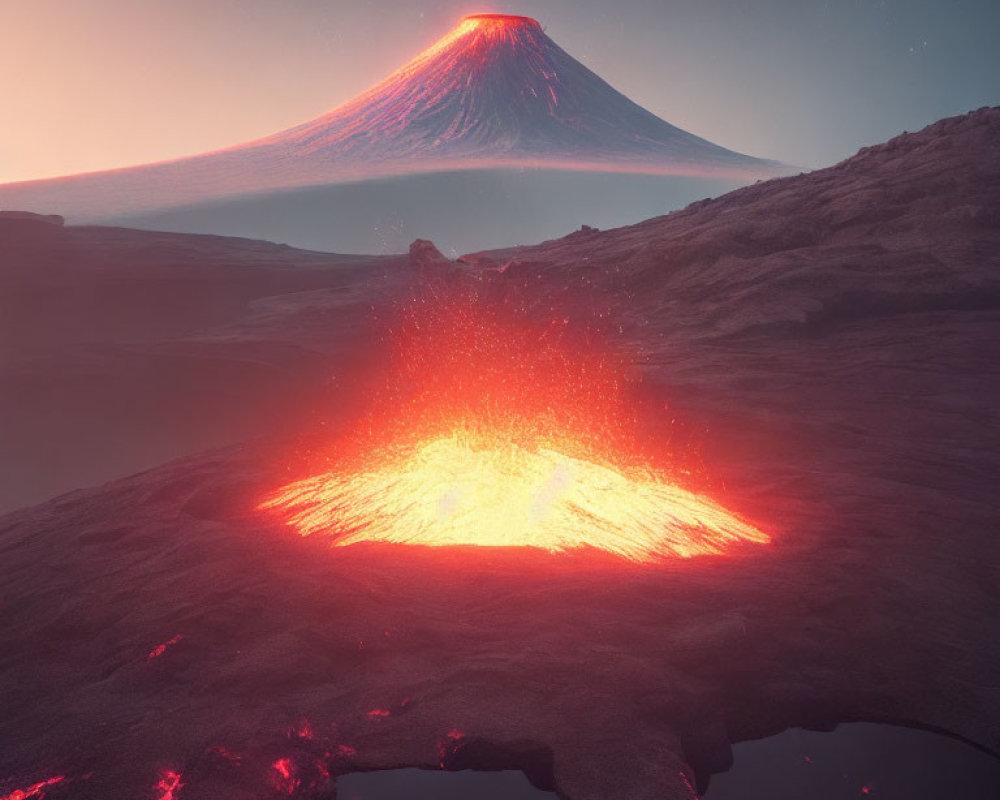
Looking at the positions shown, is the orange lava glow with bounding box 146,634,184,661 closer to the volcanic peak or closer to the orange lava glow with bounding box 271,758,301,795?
the orange lava glow with bounding box 271,758,301,795

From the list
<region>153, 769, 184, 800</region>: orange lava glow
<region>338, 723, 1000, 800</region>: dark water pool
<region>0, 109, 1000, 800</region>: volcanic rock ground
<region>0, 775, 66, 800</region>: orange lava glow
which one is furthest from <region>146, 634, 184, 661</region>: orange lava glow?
<region>338, 723, 1000, 800</region>: dark water pool

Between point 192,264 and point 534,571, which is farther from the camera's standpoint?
point 192,264

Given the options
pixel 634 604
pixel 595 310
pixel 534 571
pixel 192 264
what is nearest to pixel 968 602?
pixel 634 604

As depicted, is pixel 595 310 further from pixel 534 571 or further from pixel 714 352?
pixel 534 571

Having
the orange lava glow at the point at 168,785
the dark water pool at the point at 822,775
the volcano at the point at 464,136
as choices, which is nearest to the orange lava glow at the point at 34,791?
the orange lava glow at the point at 168,785

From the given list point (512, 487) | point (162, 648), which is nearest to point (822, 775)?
point (512, 487)

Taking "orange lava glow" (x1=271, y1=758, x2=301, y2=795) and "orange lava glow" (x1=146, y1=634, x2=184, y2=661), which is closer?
"orange lava glow" (x1=271, y1=758, x2=301, y2=795)

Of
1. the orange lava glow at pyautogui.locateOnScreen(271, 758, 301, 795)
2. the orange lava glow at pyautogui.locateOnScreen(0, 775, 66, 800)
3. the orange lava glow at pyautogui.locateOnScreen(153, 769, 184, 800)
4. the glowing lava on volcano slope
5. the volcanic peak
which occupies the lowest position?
the glowing lava on volcano slope
